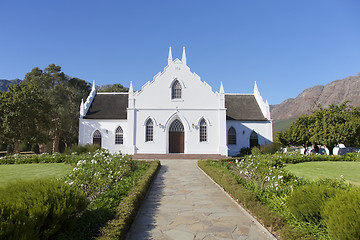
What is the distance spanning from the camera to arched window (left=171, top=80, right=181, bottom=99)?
28.3m

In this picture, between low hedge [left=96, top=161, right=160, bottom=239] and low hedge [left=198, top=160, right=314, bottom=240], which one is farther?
low hedge [left=198, top=160, right=314, bottom=240]

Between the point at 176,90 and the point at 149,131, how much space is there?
222 inches

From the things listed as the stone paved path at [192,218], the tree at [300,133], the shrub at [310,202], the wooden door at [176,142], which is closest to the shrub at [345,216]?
the shrub at [310,202]

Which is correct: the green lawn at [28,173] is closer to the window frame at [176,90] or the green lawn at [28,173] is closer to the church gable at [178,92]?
the church gable at [178,92]

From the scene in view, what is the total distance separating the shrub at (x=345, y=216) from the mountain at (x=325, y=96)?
523 feet

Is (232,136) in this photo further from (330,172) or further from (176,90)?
(330,172)

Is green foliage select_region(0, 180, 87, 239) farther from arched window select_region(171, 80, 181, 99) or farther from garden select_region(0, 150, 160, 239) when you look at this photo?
arched window select_region(171, 80, 181, 99)

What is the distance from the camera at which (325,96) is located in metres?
172

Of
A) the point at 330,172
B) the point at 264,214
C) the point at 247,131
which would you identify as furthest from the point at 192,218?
the point at 247,131

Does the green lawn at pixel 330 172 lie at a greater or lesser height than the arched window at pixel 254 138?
lesser

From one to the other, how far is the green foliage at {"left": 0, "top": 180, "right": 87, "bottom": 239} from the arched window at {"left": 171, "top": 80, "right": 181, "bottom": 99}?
23.3 m

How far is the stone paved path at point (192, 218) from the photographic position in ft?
18.6

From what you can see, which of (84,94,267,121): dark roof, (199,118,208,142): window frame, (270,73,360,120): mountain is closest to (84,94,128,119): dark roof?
(84,94,267,121): dark roof

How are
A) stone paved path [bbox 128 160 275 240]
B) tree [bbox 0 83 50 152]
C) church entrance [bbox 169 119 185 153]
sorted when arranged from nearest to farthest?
stone paved path [bbox 128 160 275 240]
tree [bbox 0 83 50 152]
church entrance [bbox 169 119 185 153]
